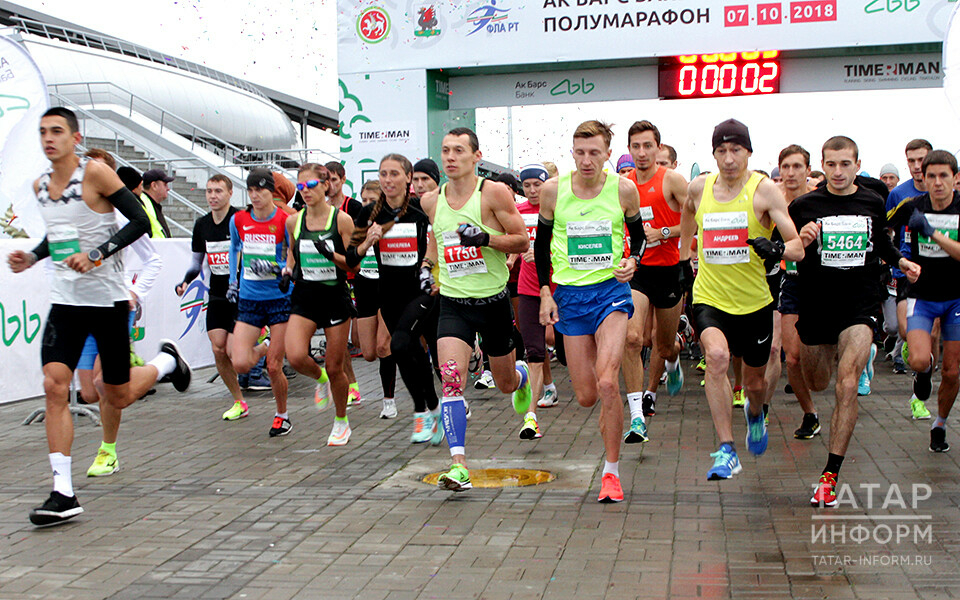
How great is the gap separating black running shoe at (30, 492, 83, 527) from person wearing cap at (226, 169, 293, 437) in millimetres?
2833

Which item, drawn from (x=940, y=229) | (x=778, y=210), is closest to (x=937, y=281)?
(x=940, y=229)

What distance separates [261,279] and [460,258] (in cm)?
277

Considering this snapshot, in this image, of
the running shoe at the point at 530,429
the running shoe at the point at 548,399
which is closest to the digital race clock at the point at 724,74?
the running shoe at the point at 548,399

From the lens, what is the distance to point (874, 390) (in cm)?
1029

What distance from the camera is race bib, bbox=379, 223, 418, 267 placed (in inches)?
312

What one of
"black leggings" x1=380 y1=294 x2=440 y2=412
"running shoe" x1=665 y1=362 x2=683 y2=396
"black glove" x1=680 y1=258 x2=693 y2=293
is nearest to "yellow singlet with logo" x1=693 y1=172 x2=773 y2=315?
"black glove" x1=680 y1=258 x2=693 y2=293

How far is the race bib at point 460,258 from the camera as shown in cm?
642

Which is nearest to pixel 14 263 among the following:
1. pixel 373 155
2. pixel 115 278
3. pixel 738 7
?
pixel 115 278

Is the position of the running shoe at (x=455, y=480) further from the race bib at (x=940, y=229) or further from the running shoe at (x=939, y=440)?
the race bib at (x=940, y=229)

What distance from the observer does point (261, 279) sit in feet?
28.2

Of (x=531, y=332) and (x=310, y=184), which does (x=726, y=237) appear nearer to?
(x=531, y=332)

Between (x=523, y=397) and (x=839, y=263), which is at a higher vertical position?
(x=839, y=263)

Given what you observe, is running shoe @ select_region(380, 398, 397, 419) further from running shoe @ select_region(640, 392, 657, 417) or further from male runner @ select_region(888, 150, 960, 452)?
male runner @ select_region(888, 150, 960, 452)

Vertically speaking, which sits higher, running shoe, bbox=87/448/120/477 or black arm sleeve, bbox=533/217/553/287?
black arm sleeve, bbox=533/217/553/287
